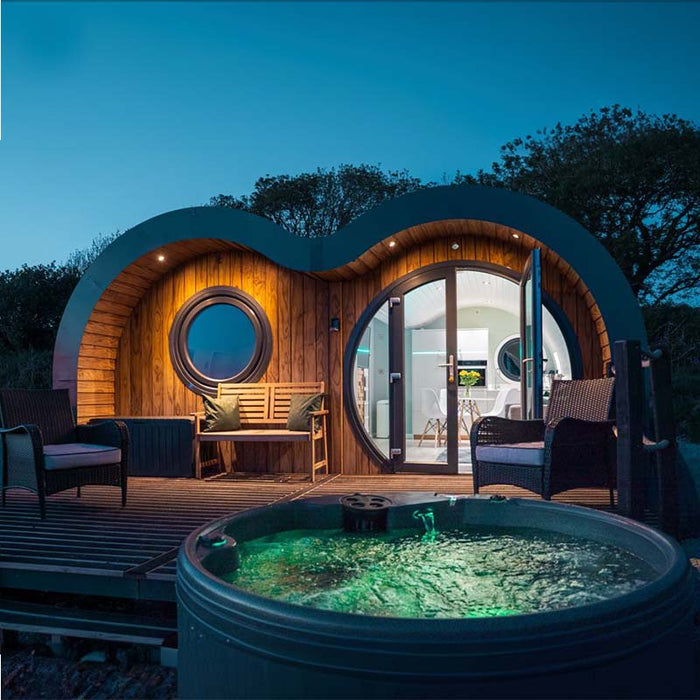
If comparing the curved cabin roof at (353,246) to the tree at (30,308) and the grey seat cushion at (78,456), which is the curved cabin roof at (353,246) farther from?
the tree at (30,308)

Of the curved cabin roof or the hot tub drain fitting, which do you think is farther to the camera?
the curved cabin roof

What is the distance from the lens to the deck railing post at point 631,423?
11.8 ft

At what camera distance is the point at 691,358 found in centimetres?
1305

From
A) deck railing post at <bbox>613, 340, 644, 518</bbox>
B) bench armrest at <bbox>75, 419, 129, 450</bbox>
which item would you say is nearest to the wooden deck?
bench armrest at <bbox>75, 419, 129, 450</bbox>

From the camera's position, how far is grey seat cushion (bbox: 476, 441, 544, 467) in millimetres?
4734

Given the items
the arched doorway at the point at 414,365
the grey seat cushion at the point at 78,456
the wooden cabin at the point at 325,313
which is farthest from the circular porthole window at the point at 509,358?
the grey seat cushion at the point at 78,456

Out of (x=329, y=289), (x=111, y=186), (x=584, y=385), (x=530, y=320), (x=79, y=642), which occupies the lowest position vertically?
(x=79, y=642)

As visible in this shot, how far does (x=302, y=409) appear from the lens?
22.5 ft

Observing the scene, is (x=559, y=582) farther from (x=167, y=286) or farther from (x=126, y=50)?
(x=167, y=286)

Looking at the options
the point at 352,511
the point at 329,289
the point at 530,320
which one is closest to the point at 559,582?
the point at 352,511

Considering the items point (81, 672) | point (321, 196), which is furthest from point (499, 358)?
point (321, 196)

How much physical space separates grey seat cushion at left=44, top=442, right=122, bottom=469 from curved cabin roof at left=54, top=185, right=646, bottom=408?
89.6 inches

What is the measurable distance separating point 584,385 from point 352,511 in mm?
2516

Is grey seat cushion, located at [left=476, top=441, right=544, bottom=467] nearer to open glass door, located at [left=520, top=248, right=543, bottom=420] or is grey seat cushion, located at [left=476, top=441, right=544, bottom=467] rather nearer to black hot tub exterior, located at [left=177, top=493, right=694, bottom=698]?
open glass door, located at [left=520, top=248, right=543, bottom=420]
